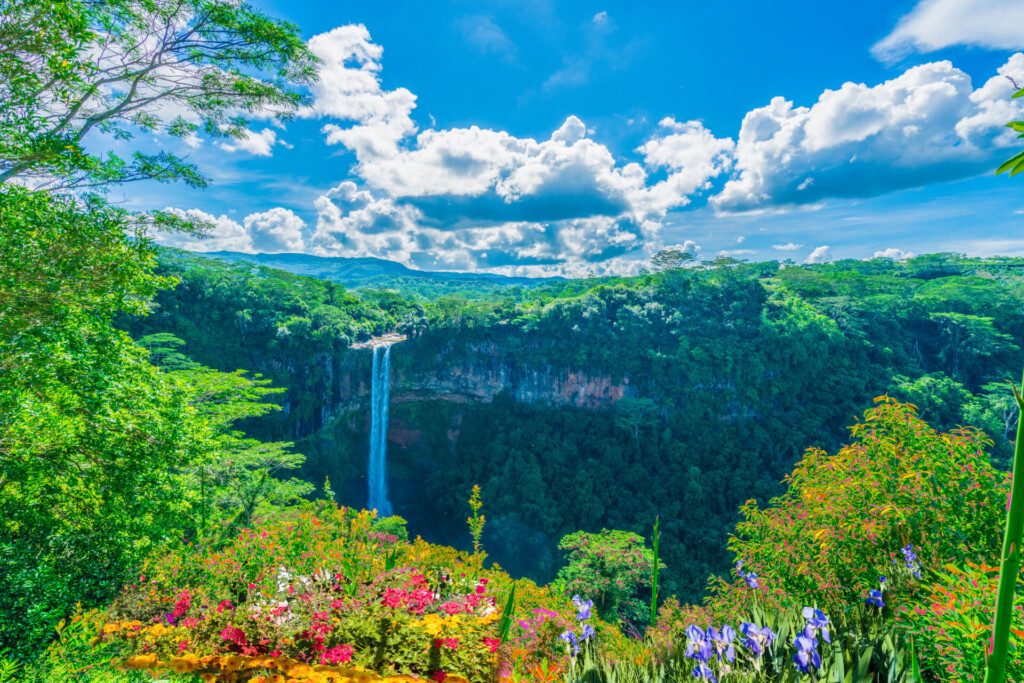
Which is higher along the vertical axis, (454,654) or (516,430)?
(454,654)

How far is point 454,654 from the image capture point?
2797 millimetres

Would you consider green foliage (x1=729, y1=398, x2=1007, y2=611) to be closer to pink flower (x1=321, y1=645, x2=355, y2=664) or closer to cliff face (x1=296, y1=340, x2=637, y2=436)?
pink flower (x1=321, y1=645, x2=355, y2=664)

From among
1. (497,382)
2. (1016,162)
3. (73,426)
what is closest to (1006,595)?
(1016,162)

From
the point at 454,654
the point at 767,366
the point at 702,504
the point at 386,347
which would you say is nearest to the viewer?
the point at 454,654

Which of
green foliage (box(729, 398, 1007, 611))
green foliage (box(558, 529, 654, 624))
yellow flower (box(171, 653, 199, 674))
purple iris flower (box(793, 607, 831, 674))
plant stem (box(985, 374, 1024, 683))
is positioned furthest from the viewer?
green foliage (box(558, 529, 654, 624))

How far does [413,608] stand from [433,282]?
115184mm

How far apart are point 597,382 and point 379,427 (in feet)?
52.6

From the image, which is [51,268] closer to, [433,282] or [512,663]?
[512,663]

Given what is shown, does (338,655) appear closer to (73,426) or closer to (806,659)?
(806,659)

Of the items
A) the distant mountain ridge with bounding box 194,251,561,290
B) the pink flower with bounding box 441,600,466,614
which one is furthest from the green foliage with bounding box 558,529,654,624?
the distant mountain ridge with bounding box 194,251,561,290

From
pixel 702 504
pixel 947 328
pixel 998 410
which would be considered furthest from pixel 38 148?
pixel 947 328

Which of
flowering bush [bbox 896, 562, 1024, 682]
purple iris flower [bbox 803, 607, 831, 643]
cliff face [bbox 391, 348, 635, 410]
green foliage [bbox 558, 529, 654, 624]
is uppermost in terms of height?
purple iris flower [bbox 803, 607, 831, 643]

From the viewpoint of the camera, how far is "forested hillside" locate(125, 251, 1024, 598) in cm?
2795

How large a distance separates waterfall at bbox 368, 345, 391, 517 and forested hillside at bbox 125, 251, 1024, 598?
0.75 meters
